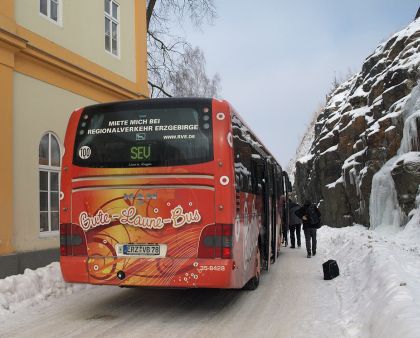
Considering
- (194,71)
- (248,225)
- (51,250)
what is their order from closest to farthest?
(248,225) → (51,250) → (194,71)

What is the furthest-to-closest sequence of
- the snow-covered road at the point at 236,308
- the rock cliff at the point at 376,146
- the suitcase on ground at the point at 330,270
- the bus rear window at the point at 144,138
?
the rock cliff at the point at 376,146
the suitcase on ground at the point at 330,270
the bus rear window at the point at 144,138
the snow-covered road at the point at 236,308

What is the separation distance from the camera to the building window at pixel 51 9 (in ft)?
38.5

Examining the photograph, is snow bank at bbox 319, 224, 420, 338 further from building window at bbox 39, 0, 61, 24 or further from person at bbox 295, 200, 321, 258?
building window at bbox 39, 0, 61, 24

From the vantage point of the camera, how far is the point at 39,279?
28.4 ft

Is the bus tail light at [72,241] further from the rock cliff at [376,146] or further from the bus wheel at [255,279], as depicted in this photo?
the rock cliff at [376,146]

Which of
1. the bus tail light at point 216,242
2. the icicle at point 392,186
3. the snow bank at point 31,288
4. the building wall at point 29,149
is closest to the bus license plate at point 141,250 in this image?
the bus tail light at point 216,242

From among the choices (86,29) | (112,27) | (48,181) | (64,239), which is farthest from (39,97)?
(64,239)

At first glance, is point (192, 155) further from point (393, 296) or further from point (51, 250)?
point (51, 250)

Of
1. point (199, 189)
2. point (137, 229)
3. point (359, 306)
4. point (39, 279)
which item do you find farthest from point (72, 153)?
point (359, 306)

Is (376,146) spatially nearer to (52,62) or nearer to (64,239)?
(52,62)

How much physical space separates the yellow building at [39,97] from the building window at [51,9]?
2 cm

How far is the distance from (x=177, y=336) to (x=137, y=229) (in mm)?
1539

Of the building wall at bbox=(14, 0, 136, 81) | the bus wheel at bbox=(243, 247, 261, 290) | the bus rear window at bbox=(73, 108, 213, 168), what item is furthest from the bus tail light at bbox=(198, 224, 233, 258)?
the building wall at bbox=(14, 0, 136, 81)

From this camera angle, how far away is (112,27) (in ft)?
50.5
